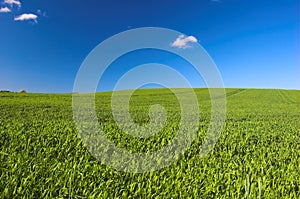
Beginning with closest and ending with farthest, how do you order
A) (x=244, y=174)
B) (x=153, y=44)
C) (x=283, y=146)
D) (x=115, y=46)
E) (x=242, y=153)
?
(x=244, y=174)
(x=115, y=46)
(x=153, y=44)
(x=242, y=153)
(x=283, y=146)

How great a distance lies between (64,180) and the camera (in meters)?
5.63

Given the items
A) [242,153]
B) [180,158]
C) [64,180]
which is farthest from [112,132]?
[64,180]

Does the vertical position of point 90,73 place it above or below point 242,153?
above

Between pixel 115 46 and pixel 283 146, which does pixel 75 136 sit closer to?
pixel 115 46

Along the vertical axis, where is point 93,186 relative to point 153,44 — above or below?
below

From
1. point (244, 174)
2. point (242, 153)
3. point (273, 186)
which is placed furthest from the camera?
point (242, 153)

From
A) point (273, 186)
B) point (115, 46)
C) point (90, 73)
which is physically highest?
point (115, 46)

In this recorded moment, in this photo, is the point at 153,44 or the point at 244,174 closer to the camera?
the point at 244,174

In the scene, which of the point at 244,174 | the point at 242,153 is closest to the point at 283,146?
the point at 242,153

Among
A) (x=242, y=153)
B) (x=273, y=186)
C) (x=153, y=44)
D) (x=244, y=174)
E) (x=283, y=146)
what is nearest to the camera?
(x=273, y=186)

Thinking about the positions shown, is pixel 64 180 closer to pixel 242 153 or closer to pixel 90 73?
pixel 90 73

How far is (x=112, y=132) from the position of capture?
33.6 feet

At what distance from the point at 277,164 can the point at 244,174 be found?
5.34ft

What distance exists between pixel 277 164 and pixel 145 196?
4103 mm
